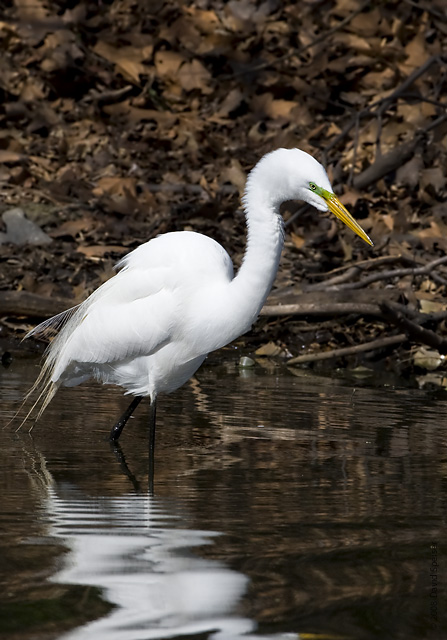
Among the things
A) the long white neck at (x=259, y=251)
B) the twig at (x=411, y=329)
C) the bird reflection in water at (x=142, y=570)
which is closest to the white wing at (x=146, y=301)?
the long white neck at (x=259, y=251)

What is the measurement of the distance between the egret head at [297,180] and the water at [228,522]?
112cm

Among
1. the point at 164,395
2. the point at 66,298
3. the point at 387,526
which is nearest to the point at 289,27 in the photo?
the point at 66,298

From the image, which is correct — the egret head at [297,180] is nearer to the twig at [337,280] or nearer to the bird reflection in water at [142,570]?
the bird reflection in water at [142,570]

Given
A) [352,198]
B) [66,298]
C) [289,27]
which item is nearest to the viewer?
[66,298]

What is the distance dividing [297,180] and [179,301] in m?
0.81

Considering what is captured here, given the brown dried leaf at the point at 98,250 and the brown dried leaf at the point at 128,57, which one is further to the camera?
the brown dried leaf at the point at 128,57

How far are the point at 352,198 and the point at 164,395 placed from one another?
4.12m

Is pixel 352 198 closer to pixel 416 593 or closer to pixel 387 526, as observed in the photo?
pixel 387 526

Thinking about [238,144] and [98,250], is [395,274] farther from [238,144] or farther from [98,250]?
[238,144]

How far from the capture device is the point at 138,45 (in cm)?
1370

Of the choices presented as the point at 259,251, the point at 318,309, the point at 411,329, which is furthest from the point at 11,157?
the point at 259,251

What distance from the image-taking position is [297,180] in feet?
17.0

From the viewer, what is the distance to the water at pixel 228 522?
10.6ft

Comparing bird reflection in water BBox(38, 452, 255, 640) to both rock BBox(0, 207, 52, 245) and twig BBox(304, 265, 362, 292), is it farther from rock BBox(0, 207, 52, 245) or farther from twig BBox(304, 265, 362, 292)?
rock BBox(0, 207, 52, 245)
